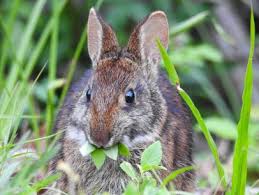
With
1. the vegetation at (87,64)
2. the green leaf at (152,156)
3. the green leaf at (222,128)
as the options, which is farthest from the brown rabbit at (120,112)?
the green leaf at (222,128)

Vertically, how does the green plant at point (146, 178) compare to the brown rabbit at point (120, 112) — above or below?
below

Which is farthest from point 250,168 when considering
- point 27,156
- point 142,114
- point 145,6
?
point 27,156

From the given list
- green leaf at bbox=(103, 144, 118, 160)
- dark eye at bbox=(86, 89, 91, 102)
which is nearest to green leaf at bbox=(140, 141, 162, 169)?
green leaf at bbox=(103, 144, 118, 160)

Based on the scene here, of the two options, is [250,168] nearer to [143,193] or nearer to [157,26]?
[157,26]

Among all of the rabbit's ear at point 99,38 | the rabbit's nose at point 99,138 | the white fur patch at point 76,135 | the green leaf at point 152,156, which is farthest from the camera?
the rabbit's ear at point 99,38

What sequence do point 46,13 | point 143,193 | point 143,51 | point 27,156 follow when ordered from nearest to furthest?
point 143,193 < point 27,156 < point 143,51 < point 46,13

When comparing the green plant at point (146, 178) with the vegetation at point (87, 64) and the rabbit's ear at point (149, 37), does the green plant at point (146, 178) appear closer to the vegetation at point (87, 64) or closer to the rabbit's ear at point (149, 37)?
the vegetation at point (87, 64)

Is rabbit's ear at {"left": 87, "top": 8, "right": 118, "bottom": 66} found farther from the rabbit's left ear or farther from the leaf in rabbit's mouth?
the leaf in rabbit's mouth
